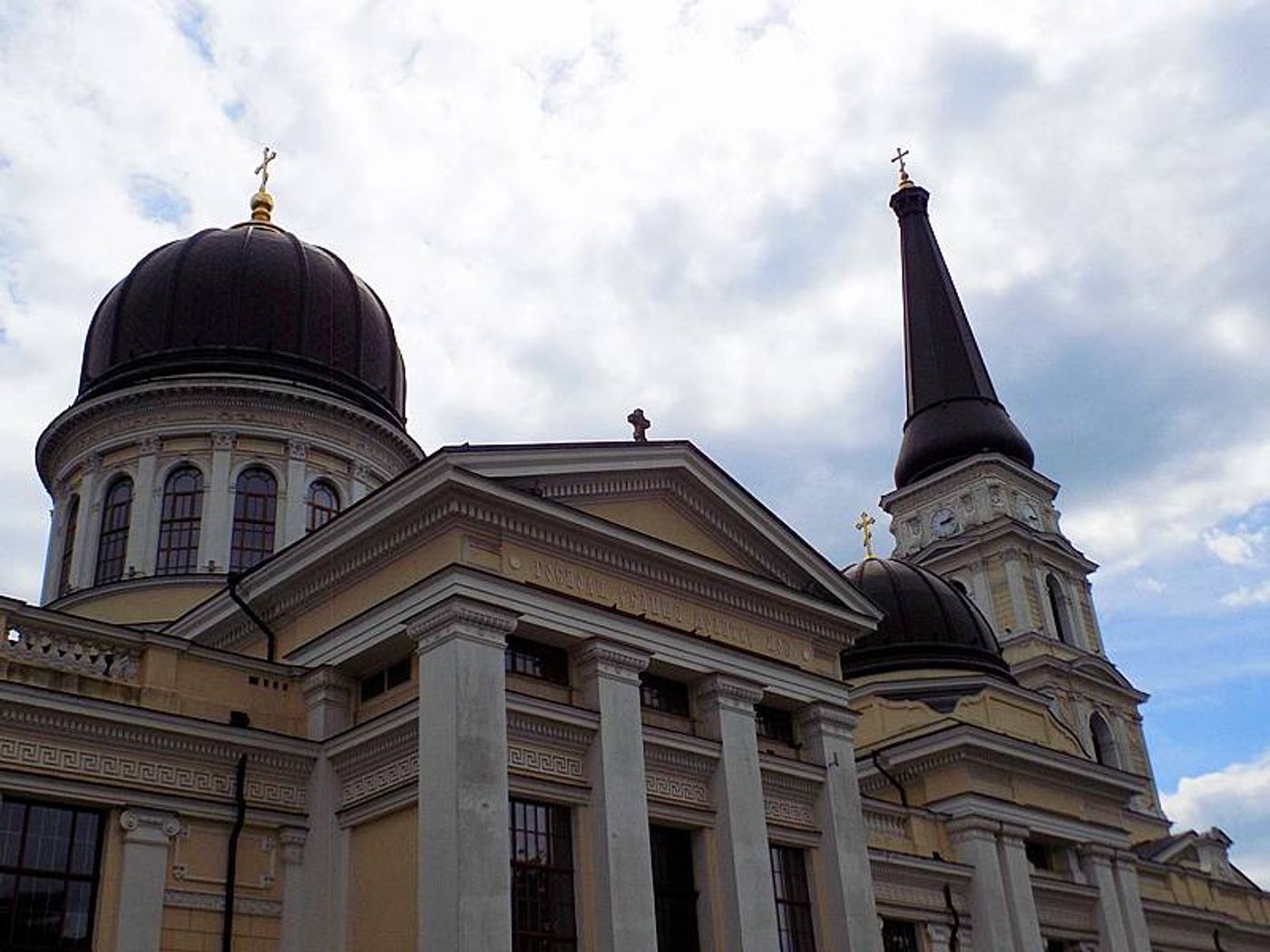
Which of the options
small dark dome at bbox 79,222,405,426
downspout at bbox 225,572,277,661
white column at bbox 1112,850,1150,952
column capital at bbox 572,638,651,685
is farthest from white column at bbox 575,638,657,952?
white column at bbox 1112,850,1150,952

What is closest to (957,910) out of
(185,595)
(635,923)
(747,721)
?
(747,721)

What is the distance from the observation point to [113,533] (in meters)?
29.2

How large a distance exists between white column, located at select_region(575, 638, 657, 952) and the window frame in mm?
12612

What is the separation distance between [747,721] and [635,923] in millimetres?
4407

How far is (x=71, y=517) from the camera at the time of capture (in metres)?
30.6

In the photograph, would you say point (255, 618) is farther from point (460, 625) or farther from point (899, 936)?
point (899, 936)

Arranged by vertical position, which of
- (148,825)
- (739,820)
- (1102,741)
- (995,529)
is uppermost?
(995,529)

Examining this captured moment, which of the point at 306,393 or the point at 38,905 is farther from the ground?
the point at 306,393

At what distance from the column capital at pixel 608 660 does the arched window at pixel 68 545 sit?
13943 mm

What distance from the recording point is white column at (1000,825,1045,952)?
28.0 metres

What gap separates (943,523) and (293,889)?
42.5 metres

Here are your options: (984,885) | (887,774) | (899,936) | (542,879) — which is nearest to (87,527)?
(542,879)

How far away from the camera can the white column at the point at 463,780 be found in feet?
55.9

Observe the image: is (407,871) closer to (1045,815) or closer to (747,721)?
(747,721)
